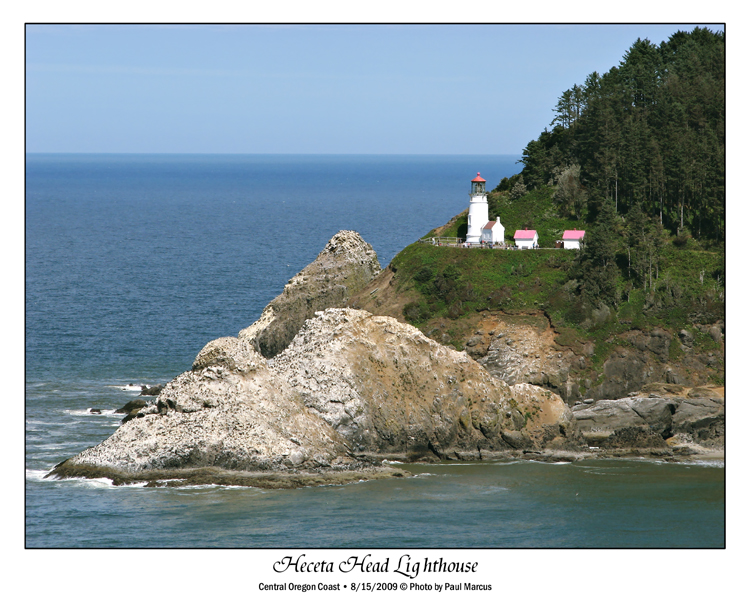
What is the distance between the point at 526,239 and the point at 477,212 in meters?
5.19

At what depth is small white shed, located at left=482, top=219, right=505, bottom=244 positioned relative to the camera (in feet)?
281

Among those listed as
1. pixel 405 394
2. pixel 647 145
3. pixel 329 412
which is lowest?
pixel 329 412

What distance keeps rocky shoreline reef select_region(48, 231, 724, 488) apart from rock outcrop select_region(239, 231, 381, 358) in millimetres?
15010

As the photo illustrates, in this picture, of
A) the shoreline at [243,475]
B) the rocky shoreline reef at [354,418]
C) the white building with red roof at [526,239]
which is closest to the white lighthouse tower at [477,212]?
the white building with red roof at [526,239]

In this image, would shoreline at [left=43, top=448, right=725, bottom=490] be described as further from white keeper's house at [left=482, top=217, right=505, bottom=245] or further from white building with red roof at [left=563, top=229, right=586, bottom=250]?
white keeper's house at [left=482, top=217, right=505, bottom=245]

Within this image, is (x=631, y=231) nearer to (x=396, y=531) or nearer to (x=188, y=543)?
(x=396, y=531)

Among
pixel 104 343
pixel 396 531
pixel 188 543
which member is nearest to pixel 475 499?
pixel 396 531

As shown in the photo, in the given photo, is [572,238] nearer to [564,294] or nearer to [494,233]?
[494,233]

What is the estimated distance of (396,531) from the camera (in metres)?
50.4

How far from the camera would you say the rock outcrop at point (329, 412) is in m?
57.7

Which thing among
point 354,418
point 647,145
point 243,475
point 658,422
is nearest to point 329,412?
point 354,418

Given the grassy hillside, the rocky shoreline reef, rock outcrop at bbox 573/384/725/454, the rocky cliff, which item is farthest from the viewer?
the grassy hillside

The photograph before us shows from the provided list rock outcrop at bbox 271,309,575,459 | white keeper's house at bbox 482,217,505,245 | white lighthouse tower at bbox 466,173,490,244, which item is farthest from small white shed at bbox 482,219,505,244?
rock outcrop at bbox 271,309,575,459

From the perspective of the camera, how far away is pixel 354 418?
61562mm
